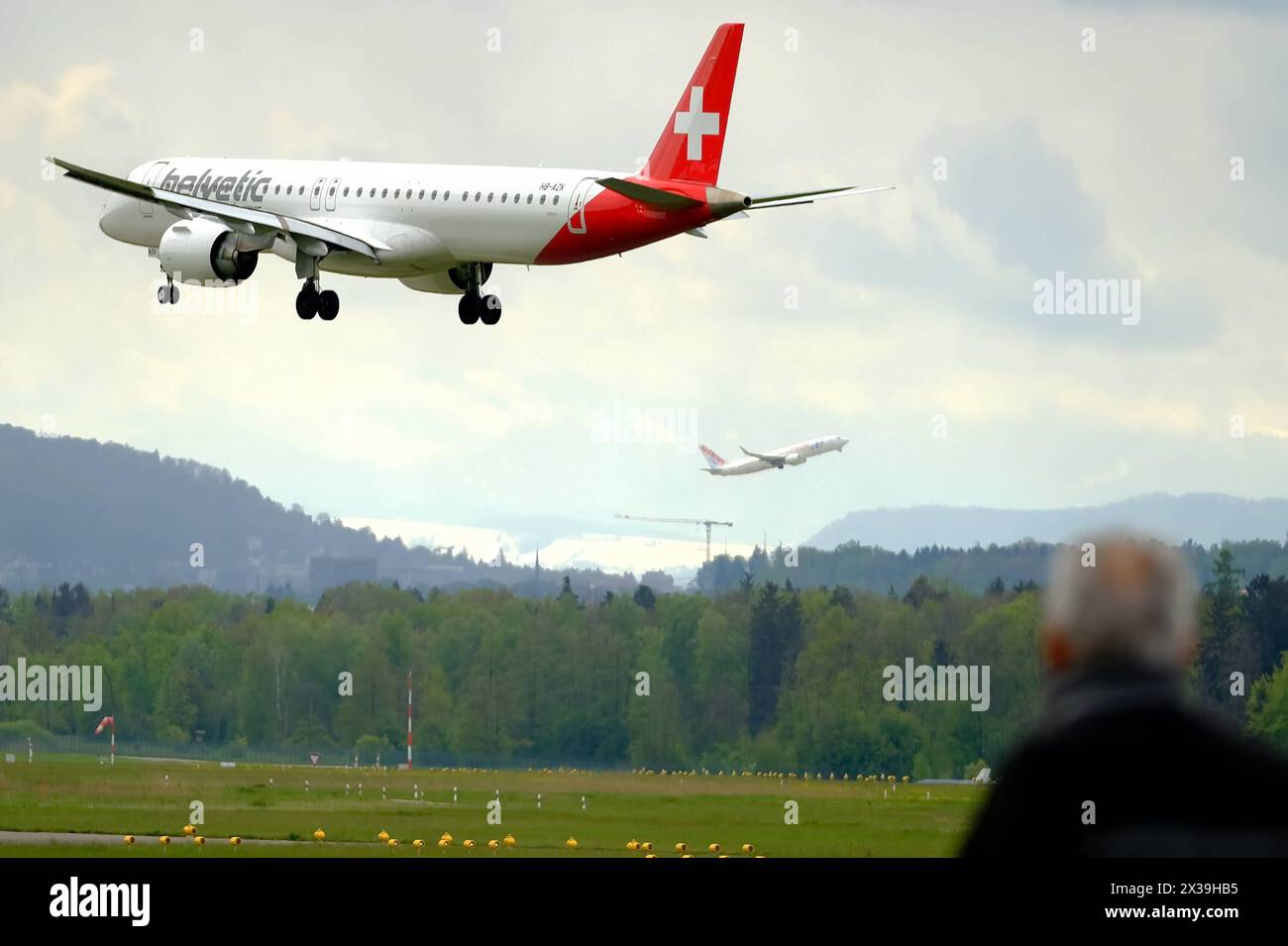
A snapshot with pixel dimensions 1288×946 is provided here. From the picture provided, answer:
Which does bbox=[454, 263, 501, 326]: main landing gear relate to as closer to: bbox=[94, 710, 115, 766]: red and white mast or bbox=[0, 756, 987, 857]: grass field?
bbox=[0, 756, 987, 857]: grass field

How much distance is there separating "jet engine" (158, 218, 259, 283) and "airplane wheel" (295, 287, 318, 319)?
113 inches

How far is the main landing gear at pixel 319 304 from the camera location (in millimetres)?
69688

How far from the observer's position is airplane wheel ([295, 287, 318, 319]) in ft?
228

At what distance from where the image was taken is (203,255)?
71.1 meters

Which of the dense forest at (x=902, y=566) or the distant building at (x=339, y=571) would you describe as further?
the distant building at (x=339, y=571)

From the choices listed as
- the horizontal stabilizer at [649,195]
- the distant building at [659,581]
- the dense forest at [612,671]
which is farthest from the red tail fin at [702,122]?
the distant building at [659,581]

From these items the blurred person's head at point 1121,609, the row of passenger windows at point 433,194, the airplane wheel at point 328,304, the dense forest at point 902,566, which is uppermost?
the row of passenger windows at point 433,194

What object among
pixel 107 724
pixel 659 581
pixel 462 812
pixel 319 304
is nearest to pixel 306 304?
pixel 319 304

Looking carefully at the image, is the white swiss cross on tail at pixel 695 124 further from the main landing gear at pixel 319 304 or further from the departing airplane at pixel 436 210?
the main landing gear at pixel 319 304

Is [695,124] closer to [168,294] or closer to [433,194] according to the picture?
[433,194]
